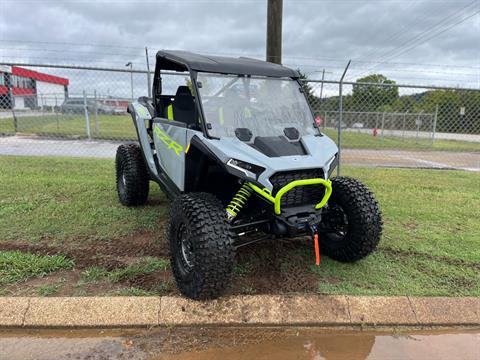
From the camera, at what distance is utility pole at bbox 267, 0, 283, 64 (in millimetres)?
6453

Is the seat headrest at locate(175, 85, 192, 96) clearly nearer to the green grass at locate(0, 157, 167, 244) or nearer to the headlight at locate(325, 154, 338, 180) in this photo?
the green grass at locate(0, 157, 167, 244)

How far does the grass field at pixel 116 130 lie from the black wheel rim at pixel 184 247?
498 inches

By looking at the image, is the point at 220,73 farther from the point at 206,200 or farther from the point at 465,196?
the point at 465,196

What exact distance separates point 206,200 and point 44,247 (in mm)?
1906

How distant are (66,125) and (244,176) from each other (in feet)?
56.1

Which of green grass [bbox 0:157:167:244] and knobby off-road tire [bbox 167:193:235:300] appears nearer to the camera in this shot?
knobby off-road tire [bbox 167:193:235:300]

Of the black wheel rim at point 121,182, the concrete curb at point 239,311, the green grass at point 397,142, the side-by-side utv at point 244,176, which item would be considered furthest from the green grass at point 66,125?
the concrete curb at point 239,311

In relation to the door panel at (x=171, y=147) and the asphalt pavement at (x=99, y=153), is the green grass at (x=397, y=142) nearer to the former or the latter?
the asphalt pavement at (x=99, y=153)

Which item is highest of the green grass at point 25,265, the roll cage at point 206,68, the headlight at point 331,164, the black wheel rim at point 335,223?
the roll cage at point 206,68

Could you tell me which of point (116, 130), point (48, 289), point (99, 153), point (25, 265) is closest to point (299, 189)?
point (48, 289)

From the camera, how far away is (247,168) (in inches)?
123

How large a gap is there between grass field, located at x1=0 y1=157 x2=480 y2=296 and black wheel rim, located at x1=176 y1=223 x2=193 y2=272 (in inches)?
10.8

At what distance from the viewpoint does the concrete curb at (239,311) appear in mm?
2941

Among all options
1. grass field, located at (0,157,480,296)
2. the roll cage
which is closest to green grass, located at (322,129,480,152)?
grass field, located at (0,157,480,296)
